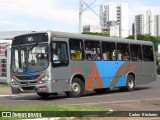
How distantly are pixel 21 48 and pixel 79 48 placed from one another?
275cm

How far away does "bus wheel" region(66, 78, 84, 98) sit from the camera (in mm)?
19328

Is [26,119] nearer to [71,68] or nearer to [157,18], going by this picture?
[71,68]

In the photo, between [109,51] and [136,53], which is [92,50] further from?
[136,53]

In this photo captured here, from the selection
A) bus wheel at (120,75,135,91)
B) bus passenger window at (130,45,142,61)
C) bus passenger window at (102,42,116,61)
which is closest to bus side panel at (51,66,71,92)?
bus passenger window at (102,42,116,61)

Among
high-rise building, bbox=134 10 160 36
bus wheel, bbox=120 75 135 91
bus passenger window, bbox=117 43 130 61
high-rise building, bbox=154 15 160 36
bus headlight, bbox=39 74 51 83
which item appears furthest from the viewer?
high-rise building, bbox=154 15 160 36

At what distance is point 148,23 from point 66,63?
72.5 metres

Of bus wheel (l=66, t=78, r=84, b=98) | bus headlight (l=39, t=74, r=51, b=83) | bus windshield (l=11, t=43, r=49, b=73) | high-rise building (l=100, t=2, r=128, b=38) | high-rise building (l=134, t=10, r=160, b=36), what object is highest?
high-rise building (l=134, t=10, r=160, b=36)

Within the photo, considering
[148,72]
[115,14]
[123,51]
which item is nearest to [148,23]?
[115,14]

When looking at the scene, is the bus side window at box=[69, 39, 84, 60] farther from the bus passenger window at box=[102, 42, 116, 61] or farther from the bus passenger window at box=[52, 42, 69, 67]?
the bus passenger window at box=[102, 42, 116, 61]

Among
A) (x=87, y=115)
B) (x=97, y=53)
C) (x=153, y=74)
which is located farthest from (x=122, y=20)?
(x=87, y=115)

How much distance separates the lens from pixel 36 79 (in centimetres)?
1806

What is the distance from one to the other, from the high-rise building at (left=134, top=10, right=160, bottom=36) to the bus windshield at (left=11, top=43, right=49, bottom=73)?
69459 millimetres

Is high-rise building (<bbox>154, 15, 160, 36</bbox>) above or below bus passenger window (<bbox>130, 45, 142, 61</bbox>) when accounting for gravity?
above

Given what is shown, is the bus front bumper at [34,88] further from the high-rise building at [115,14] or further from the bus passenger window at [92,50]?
the high-rise building at [115,14]
